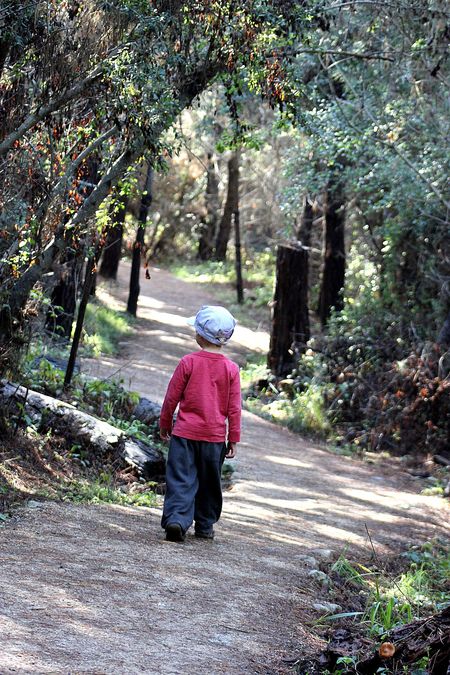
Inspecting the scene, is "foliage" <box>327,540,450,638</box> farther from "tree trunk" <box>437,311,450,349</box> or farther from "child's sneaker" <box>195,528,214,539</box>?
"tree trunk" <box>437,311,450,349</box>

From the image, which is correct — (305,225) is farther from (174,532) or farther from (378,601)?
(378,601)

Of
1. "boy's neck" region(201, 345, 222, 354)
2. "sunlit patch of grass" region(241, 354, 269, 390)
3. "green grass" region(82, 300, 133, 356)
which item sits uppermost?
"boy's neck" region(201, 345, 222, 354)

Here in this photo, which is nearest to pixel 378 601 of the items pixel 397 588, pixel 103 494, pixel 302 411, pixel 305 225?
pixel 397 588

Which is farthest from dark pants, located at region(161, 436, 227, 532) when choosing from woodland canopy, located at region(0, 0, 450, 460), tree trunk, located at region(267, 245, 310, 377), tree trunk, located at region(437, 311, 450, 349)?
tree trunk, located at region(267, 245, 310, 377)

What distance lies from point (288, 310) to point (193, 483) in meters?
11.1

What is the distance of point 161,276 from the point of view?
33.8 metres

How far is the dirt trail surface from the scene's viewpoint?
14.6 feet

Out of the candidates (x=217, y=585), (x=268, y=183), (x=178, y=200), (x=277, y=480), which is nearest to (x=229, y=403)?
(x=217, y=585)

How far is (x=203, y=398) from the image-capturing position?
7074mm

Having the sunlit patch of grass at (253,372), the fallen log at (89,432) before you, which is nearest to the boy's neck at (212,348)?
the fallen log at (89,432)

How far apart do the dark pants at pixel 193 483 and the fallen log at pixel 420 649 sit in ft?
8.63

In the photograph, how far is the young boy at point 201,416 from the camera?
701cm

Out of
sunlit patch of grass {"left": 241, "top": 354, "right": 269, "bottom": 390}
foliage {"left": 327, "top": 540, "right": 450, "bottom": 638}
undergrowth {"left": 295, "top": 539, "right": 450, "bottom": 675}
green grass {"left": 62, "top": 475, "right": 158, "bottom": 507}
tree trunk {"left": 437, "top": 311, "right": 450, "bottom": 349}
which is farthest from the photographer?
A: sunlit patch of grass {"left": 241, "top": 354, "right": 269, "bottom": 390}

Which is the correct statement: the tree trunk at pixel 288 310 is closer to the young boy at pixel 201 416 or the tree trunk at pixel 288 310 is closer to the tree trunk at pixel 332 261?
A: the tree trunk at pixel 332 261
